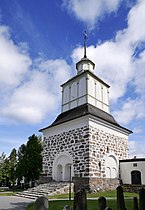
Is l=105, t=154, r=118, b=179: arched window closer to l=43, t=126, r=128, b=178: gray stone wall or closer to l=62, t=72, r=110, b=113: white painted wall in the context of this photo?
l=43, t=126, r=128, b=178: gray stone wall

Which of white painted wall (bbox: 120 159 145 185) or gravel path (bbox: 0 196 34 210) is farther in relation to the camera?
white painted wall (bbox: 120 159 145 185)

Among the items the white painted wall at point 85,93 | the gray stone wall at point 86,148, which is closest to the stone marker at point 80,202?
the gray stone wall at point 86,148

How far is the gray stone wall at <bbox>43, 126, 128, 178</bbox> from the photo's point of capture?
56.9 feet

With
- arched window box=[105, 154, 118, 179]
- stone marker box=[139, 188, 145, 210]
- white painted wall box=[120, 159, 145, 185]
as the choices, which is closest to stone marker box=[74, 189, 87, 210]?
stone marker box=[139, 188, 145, 210]

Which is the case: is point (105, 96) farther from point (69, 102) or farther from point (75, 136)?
point (75, 136)

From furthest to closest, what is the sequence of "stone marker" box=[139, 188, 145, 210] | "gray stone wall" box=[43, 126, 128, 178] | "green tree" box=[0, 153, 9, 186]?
"green tree" box=[0, 153, 9, 186], "gray stone wall" box=[43, 126, 128, 178], "stone marker" box=[139, 188, 145, 210]

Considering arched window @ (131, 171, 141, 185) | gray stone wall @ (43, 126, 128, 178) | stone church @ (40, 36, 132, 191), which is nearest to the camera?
gray stone wall @ (43, 126, 128, 178)

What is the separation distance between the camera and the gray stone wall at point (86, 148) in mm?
17328

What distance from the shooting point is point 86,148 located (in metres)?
17.5

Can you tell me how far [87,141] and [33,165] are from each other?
40.3 feet

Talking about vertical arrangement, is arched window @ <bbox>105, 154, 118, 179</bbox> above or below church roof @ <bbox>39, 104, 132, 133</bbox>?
below

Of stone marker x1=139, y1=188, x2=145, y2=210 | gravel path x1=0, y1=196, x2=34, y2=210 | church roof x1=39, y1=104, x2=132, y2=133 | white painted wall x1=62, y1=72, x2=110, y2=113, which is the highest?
white painted wall x1=62, y1=72, x2=110, y2=113

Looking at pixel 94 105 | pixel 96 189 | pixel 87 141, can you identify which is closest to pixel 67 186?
pixel 96 189

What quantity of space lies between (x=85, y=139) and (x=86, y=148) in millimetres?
806
